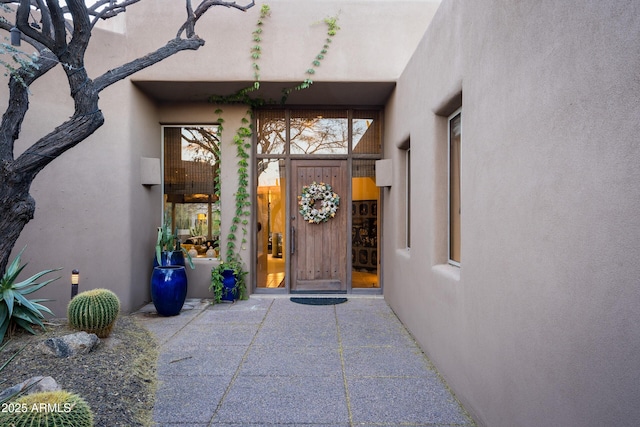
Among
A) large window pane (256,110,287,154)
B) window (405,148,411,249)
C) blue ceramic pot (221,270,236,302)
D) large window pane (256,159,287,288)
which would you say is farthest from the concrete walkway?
large window pane (256,110,287,154)

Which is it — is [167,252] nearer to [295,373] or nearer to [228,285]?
[228,285]

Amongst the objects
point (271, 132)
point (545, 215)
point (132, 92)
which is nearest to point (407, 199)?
point (271, 132)

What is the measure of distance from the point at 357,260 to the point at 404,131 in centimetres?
267

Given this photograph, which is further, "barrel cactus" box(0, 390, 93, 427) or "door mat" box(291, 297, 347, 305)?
"door mat" box(291, 297, 347, 305)

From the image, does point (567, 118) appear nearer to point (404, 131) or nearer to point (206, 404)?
point (206, 404)

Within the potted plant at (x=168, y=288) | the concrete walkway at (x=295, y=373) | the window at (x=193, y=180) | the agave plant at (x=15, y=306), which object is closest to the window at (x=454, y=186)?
the concrete walkway at (x=295, y=373)

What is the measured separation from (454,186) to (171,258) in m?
3.96

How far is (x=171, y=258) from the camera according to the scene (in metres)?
5.58

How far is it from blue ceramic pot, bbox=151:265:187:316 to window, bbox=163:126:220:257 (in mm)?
1209

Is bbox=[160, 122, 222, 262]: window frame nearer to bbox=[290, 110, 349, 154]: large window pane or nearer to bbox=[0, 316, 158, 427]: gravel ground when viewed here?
bbox=[290, 110, 349, 154]: large window pane

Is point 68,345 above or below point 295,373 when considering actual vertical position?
above

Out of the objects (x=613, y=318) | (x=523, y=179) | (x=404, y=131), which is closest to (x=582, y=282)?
(x=613, y=318)

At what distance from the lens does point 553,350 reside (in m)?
1.64

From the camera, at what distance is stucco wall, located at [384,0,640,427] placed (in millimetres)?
1290
